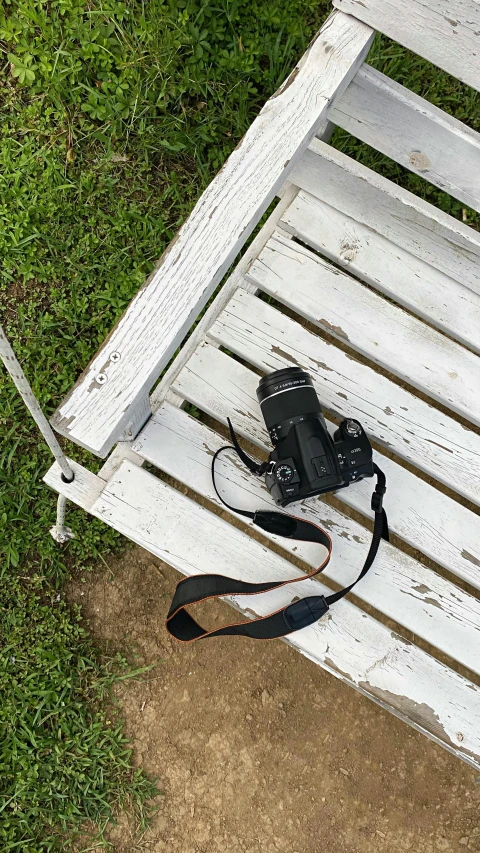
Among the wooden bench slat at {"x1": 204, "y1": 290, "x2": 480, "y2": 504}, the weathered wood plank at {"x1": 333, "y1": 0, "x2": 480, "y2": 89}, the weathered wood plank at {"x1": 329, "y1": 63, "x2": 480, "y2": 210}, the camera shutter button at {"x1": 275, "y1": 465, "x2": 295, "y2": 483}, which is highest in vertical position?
the weathered wood plank at {"x1": 333, "y1": 0, "x2": 480, "y2": 89}

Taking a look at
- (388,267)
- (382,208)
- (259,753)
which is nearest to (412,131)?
(382,208)

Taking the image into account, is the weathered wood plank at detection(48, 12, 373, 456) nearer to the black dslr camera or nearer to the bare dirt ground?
the black dslr camera

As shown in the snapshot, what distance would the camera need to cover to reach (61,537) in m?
1.88

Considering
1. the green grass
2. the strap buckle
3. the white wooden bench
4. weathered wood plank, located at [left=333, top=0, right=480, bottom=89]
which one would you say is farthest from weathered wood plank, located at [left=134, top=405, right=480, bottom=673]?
weathered wood plank, located at [left=333, top=0, right=480, bottom=89]

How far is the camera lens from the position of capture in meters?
1.38

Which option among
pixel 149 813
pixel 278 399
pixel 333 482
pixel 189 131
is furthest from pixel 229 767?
pixel 189 131

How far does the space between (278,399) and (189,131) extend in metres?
1.18

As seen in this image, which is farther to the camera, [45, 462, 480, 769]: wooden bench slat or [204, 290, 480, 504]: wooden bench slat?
[204, 290, 480, 504]: wooden bench slat

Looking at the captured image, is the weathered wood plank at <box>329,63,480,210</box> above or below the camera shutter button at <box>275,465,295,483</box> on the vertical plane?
above

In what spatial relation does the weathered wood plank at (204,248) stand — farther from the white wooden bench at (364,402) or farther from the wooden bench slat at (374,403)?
the wooden bench slat at (374,403)

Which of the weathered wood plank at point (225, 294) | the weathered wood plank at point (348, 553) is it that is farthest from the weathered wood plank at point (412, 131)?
the weathered wood plank at point (348, 553)

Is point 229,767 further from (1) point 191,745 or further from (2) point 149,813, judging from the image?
(2) point 149,813

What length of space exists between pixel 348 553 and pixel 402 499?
0.20 metres

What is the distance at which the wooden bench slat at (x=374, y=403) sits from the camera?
1.58 metres
